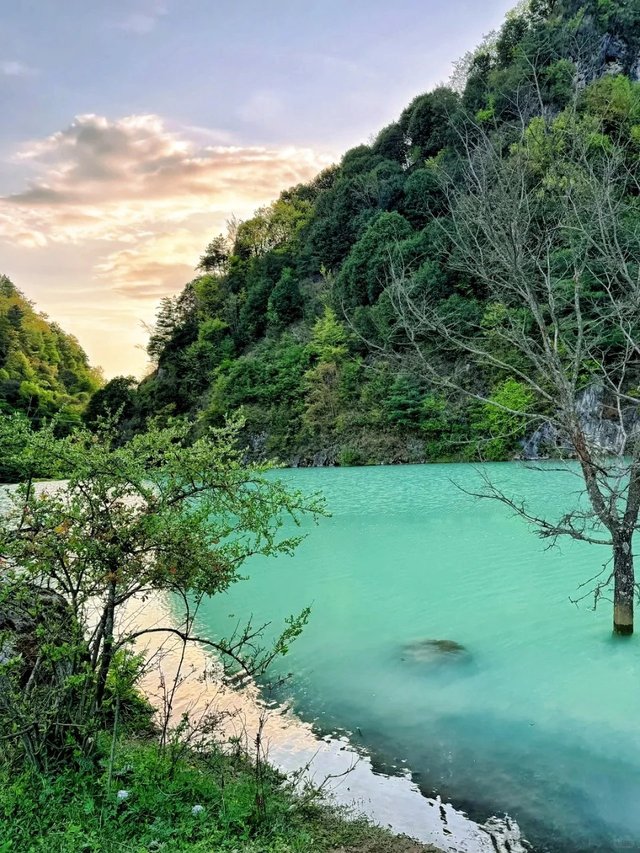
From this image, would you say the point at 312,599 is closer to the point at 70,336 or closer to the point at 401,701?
the point at 401,701

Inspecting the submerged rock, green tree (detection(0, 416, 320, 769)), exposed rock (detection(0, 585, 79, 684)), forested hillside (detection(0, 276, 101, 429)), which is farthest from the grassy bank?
forested hillside (detection(0, 276, 101, 429))

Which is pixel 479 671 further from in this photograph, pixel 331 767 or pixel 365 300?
pixel 365 300

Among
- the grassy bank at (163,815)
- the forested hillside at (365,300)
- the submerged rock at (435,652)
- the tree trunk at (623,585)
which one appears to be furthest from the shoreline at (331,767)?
the forested hillside at (365,300)

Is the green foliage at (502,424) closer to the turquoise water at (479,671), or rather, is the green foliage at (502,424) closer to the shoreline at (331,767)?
the turquoise water at (479,671)

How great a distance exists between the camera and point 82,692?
3.55 metres

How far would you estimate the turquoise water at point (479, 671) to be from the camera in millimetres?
4391

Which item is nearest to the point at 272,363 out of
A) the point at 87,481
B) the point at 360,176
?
the point at 360,176

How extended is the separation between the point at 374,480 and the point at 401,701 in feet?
61.3

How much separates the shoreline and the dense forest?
58.4 ft

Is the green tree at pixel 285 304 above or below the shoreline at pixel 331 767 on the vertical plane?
above

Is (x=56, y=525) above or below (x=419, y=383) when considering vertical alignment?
below

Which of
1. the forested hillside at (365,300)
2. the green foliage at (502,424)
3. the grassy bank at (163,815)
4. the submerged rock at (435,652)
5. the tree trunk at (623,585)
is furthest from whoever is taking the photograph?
the forested hillside at (365,300)

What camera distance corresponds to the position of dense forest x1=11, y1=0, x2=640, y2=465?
1240 inches

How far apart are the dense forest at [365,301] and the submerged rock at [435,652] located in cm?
1619
